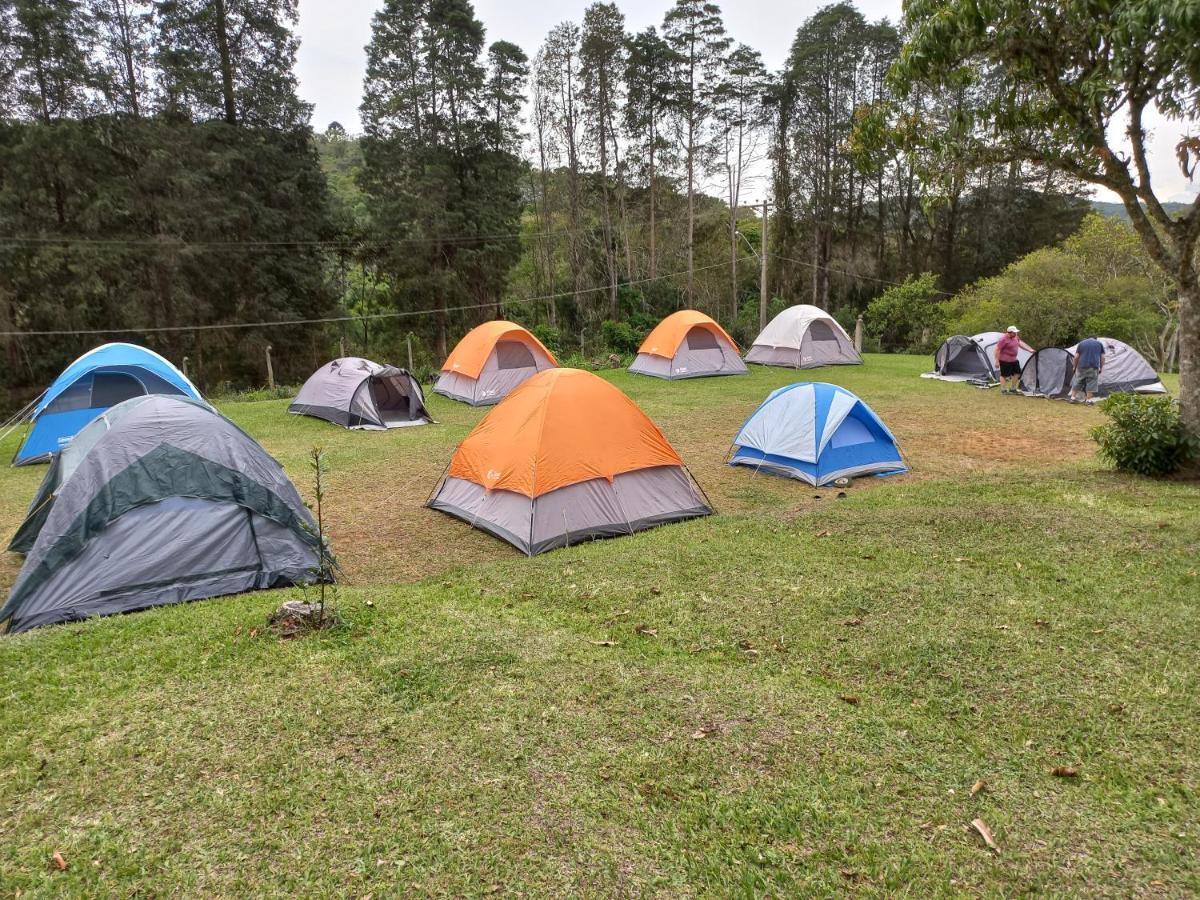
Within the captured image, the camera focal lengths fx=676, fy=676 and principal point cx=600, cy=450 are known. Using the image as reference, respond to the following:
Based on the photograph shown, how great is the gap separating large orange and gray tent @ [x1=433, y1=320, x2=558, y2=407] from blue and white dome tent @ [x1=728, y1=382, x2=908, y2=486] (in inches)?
280

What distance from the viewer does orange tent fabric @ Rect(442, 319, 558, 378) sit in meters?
14.9

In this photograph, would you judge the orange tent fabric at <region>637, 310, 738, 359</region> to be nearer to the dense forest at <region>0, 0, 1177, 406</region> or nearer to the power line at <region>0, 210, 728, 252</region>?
the dense forest at <region>0, 0, 1177, 406</region>

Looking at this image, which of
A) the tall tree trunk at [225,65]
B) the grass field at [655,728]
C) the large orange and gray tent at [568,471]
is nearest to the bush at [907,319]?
the large orange and gray tent at [568,471]

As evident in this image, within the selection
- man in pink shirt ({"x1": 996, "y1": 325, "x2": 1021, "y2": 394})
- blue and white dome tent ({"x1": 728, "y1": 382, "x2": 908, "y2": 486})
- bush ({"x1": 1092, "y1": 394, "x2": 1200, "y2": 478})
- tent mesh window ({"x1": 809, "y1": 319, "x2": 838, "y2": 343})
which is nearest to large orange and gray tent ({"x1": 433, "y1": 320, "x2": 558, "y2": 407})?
blue and white dome tent ({"x1": 728, "y1": 382, "x2": 908, "y2": 486})

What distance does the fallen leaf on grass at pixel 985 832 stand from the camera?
98.7 inches

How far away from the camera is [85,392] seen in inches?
397

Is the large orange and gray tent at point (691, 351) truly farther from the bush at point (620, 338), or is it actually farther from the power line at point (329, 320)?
the power line at point (329, 320)

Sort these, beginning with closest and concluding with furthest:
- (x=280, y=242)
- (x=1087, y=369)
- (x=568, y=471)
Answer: (x=568, y=471)
(x=1087, y=369)
(x=280, y=242)

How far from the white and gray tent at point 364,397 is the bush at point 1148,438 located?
10718mm

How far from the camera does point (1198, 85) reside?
5.72 metres

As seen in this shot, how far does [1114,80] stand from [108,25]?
80.0ft

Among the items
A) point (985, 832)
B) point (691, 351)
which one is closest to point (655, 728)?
point (985, 832)

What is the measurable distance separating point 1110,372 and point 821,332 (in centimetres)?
683

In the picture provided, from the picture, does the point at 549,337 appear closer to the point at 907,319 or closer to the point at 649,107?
the point at 649,107
